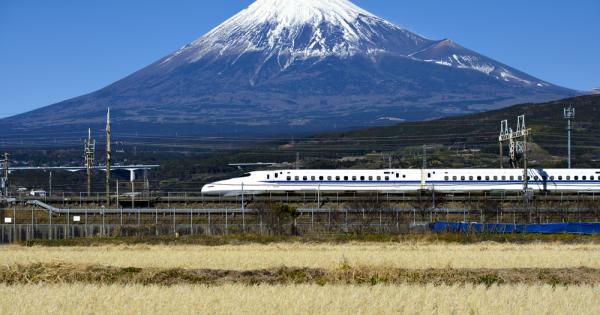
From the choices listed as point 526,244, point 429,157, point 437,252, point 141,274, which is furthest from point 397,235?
point 429,157

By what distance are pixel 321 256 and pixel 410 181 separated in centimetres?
4217

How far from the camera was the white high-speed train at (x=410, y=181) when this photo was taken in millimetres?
79125

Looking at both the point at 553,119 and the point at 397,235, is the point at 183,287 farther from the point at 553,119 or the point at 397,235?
the point at 553,119

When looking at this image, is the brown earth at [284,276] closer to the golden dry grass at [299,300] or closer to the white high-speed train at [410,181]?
the golden dry grass at [299,300]

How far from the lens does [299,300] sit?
73.8 feet

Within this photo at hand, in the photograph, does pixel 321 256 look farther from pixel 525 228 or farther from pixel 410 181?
pixel 410 181

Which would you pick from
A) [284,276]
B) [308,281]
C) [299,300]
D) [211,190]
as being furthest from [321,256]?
[211,190]

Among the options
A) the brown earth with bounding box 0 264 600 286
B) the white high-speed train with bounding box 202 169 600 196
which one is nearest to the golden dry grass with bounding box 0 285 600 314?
the brown earth with bounding box 0 264 600 286

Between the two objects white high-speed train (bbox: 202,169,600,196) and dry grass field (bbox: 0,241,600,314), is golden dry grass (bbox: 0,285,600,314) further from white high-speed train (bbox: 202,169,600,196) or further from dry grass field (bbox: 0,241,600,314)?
white high-speed train (bbox: 202,169,600,196)

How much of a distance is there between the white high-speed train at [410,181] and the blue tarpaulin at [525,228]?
20.4 meters

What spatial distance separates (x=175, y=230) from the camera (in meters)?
62.1

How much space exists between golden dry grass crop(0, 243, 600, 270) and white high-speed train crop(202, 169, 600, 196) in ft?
98.1

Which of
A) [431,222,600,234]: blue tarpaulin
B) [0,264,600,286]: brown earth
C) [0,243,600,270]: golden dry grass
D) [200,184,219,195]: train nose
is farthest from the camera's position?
[200,184,219,195]: train nose

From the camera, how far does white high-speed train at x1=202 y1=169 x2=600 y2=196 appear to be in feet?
260
